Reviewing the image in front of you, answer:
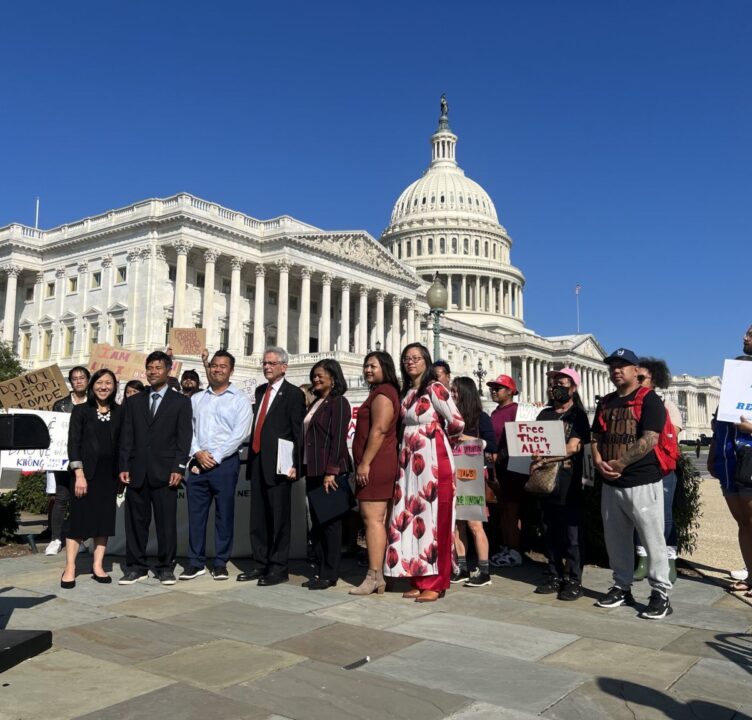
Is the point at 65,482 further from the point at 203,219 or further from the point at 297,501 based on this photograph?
the point at 203,219

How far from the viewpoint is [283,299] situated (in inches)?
2199

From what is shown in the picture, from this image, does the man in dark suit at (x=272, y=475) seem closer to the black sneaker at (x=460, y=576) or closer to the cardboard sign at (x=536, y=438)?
the black sneaker at (x=460, y=576)

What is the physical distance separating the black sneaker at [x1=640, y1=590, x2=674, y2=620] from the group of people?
0.01 meters

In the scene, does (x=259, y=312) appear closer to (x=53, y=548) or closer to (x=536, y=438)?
(x=53, y=548)

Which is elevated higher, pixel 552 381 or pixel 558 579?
pixel 552 381

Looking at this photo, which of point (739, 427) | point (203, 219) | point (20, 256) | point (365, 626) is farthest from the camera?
point (20, 256)

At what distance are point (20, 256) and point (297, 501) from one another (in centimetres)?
5541

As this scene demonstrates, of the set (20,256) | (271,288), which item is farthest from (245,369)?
(20,256)

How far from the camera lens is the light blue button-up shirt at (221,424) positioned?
328 inches

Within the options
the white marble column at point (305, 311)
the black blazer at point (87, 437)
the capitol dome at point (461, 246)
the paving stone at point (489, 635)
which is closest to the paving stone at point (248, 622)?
the paving stone at point (489, 635)

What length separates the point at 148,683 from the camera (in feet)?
14.7

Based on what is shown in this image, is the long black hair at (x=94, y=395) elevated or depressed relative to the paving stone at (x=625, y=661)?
elevated

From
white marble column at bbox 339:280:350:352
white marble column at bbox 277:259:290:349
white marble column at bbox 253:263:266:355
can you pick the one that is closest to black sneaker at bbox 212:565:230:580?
white marble column at bbox 253:263:266:355

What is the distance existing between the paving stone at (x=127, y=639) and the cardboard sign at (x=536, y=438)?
12.0ft
